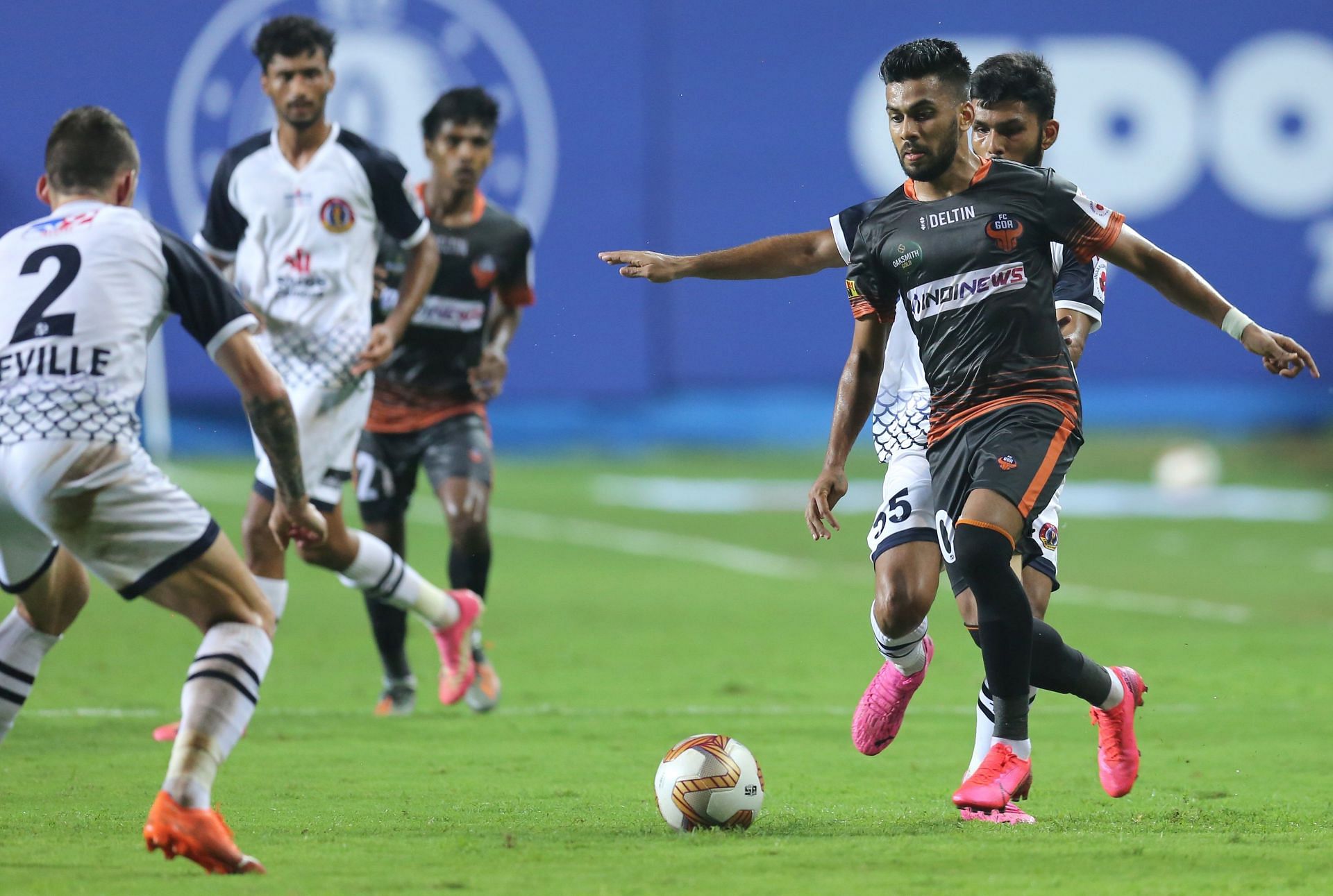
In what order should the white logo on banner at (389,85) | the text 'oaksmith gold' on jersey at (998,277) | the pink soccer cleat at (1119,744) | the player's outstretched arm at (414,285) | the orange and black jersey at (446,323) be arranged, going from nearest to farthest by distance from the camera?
the text 'oaksmith gold' on jersey at (998,277) → the pink soccer cleat at (1119,744) → the player's outstretched arm at (414,285) → the orange and black jersey at (446,323) → the white logo on banner at (389,85)

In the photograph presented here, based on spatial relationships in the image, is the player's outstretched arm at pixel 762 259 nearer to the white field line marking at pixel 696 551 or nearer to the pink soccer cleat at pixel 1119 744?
the pink soccer cleat at pixel 1119 744

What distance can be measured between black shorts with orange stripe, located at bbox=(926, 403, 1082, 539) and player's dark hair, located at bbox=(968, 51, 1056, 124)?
124cm

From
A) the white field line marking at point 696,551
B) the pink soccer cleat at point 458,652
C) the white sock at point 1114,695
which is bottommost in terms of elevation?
the white field line marking at point 696,551

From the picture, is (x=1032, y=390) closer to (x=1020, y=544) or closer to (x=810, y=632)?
(x=1020, y=544)

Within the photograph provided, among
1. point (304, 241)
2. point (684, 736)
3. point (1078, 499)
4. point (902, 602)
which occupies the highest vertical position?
point (304, 241)

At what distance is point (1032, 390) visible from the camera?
5238mm

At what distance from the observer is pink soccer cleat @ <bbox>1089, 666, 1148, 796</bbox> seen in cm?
541

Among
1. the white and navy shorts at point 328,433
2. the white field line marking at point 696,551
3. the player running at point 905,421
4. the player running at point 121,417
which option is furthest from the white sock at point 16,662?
the white field line marking at point 696,551

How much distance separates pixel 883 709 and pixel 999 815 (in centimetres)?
88

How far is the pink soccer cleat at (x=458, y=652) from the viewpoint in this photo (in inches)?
303

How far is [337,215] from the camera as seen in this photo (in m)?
7.43

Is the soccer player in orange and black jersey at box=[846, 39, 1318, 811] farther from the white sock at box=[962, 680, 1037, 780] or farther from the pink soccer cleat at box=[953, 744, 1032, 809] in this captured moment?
the white sock at box=[962, 680, 1037, 780]

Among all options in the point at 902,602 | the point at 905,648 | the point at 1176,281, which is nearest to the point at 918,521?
the point at 902,602

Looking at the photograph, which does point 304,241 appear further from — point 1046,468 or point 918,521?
point 1046,468
